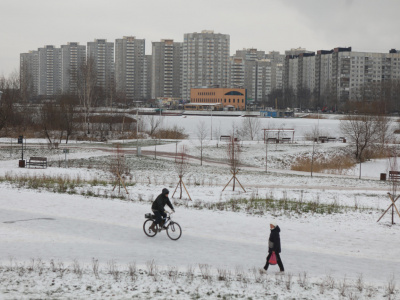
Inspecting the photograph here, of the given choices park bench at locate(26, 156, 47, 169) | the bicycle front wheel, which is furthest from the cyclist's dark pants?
park bench at locate(26, 156, 47, 169)

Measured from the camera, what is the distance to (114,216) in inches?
891

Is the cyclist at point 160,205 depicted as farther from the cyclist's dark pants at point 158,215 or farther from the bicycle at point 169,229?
the bicycle at point 169,229

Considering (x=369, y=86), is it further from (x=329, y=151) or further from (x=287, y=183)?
(x=287, y=183)

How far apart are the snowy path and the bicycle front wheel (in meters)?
0.26

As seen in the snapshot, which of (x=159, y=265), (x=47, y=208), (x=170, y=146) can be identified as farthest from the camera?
(x=170, y=146)

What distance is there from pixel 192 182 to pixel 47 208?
A: 13105 mm

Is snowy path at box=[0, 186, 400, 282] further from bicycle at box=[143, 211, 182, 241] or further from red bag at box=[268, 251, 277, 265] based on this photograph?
red bag at box=[268, 251, 277, 265]

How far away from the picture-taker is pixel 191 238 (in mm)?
19328

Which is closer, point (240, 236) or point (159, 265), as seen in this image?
point (159, 265)

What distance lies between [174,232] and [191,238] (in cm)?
84

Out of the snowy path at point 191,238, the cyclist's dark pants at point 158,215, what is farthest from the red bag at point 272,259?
the cyclist's dark pants at point 158,215

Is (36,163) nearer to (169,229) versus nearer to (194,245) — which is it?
(169,229)

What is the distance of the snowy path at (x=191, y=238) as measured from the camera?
54.1 feet

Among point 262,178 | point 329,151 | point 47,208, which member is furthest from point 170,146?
point 47,208
